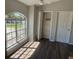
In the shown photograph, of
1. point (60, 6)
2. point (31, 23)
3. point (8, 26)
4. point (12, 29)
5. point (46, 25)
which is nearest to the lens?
point (8, 26)

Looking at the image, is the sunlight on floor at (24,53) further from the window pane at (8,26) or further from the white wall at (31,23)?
the white wall at (31,23)

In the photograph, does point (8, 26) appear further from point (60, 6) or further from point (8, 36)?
point (60, 6)

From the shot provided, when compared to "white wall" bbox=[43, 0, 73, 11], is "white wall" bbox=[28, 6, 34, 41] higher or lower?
lower

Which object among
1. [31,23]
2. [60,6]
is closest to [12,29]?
[31,23]

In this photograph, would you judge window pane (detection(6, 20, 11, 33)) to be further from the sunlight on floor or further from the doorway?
the doorway

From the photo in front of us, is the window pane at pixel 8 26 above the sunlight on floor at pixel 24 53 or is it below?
above

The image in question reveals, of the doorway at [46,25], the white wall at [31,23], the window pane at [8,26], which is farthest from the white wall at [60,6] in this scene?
the window pane at [8,26]

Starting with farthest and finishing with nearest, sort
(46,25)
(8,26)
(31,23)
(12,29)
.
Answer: (46,25) < (31,23) < (12,29) < (8,26)

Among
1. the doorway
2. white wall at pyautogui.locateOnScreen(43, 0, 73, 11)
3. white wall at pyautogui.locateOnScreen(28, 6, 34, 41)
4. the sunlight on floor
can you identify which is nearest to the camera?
the sunlight on floor

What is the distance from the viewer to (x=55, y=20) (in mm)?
6211

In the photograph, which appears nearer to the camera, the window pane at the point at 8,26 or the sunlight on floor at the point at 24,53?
the sunlight on floor at the point at 24,53

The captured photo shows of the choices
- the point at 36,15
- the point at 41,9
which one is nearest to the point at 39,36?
the point at 36,15

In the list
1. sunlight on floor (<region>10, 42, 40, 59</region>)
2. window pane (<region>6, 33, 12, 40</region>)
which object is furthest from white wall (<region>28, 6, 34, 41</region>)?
window pane (<region>6, 33, 12, 40</region>)
